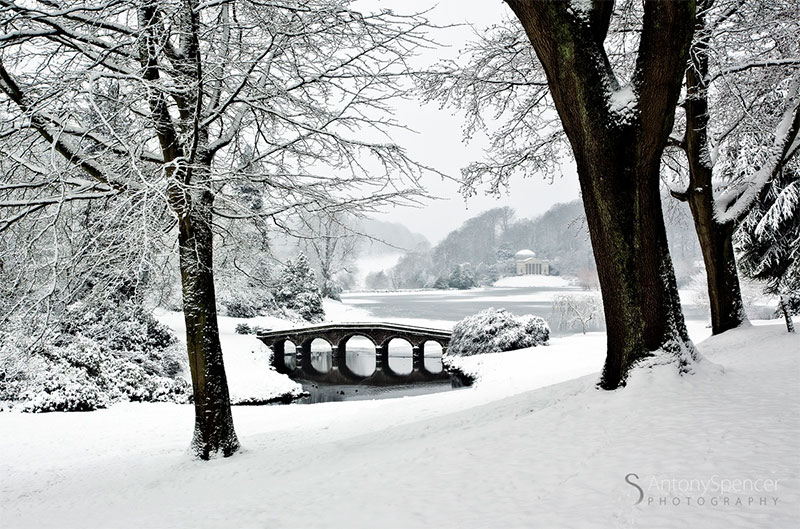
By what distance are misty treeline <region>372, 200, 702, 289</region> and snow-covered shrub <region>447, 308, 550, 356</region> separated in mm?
53306

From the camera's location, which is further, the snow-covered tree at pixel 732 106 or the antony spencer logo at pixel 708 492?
the snow-covered tree at pixel 732 106

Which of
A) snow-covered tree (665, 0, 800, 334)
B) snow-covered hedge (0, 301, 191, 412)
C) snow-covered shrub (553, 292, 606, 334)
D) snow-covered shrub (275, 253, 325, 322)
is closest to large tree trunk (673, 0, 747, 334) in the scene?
snow-covered tree (665, 0, 800, 334)

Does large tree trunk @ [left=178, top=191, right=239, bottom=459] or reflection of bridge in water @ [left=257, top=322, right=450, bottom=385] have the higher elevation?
large tree trunk @ [left=178, top=191, right=239, bottom=459]

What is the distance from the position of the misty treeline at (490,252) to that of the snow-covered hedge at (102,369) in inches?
2501

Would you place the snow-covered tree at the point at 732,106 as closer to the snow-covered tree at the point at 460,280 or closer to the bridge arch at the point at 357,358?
the bridge arch at the point at 357,358

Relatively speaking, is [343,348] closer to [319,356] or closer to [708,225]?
[319,356]

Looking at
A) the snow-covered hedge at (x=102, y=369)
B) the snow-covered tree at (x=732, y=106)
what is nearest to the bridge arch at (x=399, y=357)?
the snow-covered hedge at (x=102, y=369)

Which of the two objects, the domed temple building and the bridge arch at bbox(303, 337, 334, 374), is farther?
the domed temple building

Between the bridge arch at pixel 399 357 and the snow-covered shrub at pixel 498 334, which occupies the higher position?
the snow-covered shrub at pixel 498 334

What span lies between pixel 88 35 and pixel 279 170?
8.73ft

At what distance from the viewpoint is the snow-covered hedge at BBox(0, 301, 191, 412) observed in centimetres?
1404

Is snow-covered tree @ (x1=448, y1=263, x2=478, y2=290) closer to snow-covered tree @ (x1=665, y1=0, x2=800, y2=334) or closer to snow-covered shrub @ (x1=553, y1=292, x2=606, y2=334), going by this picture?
snow-covered shrub @ (x1=553, y1=292, x2=606, y2=334)

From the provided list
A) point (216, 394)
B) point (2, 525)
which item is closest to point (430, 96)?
point (216, 394)

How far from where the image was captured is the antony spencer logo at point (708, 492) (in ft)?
9.62
